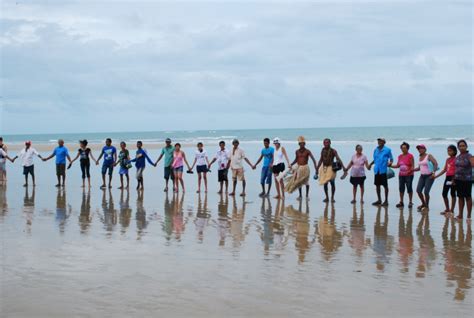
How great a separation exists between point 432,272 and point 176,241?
3.83 meters

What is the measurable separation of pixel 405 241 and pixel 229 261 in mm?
3395

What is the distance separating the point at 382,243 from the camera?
33.5 ft

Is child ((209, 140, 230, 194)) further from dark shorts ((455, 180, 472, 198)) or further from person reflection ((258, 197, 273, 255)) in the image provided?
dark shorts ((455, 180, 472, 198))

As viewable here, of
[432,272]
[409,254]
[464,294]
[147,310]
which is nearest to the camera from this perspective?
[147,310]

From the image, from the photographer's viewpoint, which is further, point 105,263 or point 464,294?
point 105,263

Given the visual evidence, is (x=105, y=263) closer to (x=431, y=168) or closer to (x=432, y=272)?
(x=432, y=272)

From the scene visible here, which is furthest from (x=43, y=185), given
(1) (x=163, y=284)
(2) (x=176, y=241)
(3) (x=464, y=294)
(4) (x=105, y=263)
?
(3) (x=464, y=294)

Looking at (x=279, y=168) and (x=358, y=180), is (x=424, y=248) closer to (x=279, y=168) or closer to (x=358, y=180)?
(x=358, y=180)

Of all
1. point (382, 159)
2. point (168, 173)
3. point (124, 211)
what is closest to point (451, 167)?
point (382, 159)

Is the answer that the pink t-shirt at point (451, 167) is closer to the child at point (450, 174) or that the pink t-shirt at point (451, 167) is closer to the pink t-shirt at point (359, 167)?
the child at point (450, 174)

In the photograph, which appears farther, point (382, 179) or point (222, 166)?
point (222, 166)

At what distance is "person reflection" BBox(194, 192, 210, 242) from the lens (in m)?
10.9

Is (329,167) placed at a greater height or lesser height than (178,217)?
greater

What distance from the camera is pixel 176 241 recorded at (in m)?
9.95
